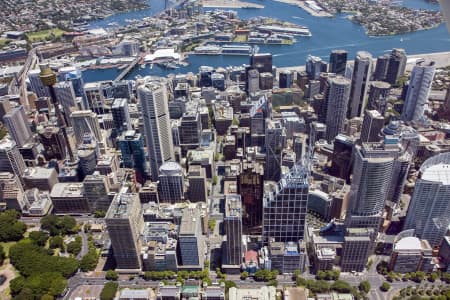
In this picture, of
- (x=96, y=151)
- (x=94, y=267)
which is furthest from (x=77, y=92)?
(x=94, y=267)

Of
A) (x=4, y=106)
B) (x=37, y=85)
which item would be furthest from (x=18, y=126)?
(x=37, y=85)

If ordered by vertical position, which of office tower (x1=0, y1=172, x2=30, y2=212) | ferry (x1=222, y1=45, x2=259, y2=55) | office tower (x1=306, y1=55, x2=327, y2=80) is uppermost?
office tower (x1=306, y1=55, x2=327, y2=80)

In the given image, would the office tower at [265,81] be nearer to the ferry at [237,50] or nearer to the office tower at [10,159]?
the ferry at [237,50]

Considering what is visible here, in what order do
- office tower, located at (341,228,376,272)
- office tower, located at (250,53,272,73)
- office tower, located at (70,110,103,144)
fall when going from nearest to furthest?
office tower, located at (341,228,376,272) < office tower, located at (70,110,103,144) < office tower, located at (250,53,272,73)

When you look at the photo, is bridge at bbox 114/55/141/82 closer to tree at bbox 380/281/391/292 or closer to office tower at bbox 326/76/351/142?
office tower at bbox 326/76/351/142

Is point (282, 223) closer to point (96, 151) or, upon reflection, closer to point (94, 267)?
point (94, 267)

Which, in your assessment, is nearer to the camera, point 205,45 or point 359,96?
point 359,96

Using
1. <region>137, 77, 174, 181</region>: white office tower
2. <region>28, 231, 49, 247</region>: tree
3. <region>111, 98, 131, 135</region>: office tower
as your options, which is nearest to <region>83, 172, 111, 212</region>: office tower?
<region>28, 231, 49, 247</region>: tree

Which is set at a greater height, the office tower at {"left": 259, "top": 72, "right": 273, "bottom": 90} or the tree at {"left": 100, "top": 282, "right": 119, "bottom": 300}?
the office tower at {"left": 259, "top": 72, "right": 273, "bottom": 90}
